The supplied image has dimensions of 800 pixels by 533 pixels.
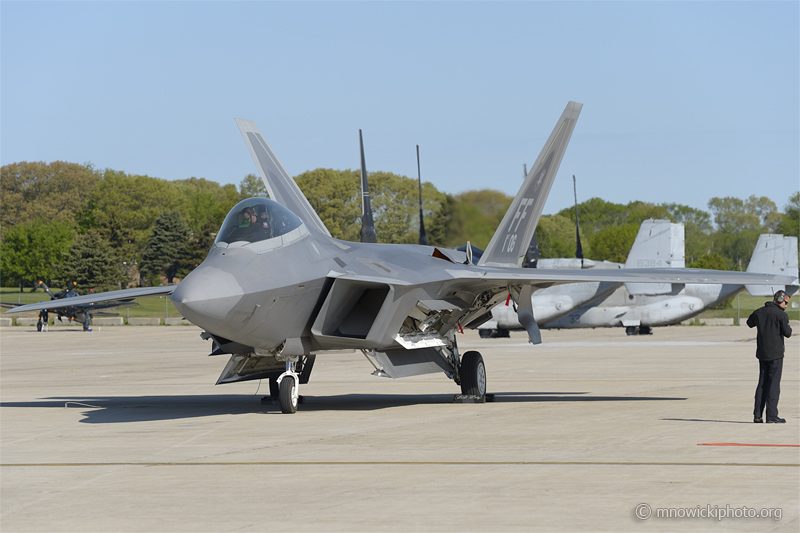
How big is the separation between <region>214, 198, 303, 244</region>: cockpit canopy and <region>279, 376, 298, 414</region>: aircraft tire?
214cm

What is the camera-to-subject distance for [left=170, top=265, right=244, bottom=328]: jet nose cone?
10922 mm

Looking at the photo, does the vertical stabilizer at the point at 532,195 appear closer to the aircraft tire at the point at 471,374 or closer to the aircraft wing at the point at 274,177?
the aircraft tire at the point at 471,374

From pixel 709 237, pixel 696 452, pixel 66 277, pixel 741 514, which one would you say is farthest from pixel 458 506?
pixel 709 237

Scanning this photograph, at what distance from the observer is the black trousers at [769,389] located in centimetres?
1123

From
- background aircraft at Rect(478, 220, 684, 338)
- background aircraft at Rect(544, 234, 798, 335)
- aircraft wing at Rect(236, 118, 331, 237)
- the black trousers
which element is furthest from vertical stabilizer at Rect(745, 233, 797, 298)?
the black trousers

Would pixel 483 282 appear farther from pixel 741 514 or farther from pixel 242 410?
pixel 741 514

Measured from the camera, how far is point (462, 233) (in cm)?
3039

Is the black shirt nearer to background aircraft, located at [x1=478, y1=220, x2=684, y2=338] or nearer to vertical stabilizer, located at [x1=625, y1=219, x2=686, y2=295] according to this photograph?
background aircraft, located at [x1=478, y1=220, x2=684, y2=338]

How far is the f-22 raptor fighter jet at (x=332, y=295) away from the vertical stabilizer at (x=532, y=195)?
5.12 feet

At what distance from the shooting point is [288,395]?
12922mm

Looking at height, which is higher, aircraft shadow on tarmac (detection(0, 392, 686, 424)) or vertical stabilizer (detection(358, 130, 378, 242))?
vertical stabilizer (detection(358, 130, 378, 242))

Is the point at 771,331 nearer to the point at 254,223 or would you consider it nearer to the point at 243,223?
the point at 254,223

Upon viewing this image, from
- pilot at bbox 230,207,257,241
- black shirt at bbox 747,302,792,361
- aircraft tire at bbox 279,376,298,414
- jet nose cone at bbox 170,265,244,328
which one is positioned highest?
pilot at bbox 230,207,257,241

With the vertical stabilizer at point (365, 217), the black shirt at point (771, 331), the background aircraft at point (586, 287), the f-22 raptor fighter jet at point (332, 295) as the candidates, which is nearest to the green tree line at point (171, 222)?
the background aircraft at point (586, 287)
